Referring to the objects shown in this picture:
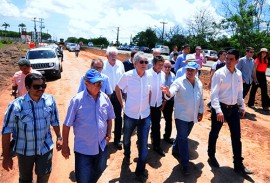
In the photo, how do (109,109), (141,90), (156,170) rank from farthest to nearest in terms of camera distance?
(156,170)
(141,90)
(109,109)

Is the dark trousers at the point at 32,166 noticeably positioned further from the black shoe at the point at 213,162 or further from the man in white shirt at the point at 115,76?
the black shoe at the point at 213,162

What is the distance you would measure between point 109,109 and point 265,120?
653 centimetres

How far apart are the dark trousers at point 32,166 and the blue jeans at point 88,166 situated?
41 cm

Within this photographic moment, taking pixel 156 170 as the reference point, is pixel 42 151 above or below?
above

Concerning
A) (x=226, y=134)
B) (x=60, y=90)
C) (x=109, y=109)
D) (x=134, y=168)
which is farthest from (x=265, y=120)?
(x=60, y=90)

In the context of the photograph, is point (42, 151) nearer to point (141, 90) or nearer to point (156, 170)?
point (141, 90)

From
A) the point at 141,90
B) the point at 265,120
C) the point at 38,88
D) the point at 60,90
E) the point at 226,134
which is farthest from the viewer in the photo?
the point at 60,90

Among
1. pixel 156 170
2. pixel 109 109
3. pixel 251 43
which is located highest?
pixel 251 43

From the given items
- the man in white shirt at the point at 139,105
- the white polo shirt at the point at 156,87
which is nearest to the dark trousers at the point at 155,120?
the white polo shirt at the point at 156,87

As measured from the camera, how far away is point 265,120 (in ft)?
27.2

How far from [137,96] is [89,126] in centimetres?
141

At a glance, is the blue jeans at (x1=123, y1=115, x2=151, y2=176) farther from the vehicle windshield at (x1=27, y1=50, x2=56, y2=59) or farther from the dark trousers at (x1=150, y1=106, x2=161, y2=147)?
the vehicle windshield at (x1=27, y1=50, x2=56, y2=59)

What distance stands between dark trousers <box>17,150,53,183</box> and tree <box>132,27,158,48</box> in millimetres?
66231

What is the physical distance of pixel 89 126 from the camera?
127 inches
